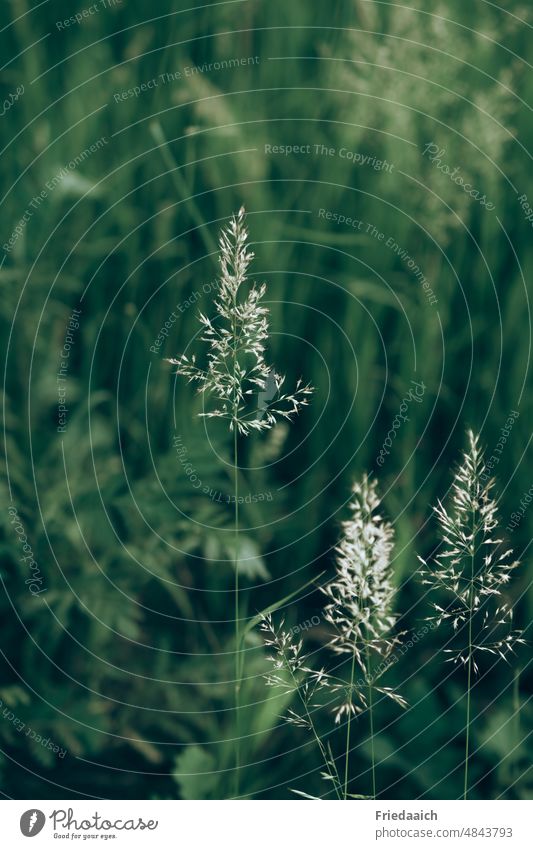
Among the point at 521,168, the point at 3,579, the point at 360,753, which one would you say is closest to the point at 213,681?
the point at 360,753

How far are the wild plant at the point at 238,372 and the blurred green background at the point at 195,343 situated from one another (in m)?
0.06

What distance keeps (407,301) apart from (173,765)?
1.08 meters

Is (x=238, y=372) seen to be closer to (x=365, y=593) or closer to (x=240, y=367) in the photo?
(x=240, y=367)

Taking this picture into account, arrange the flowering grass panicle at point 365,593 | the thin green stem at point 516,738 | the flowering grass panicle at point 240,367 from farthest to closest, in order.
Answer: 1. the thin green stem at point 516,738
2. the flowering grass panicle at point 240,367
3. the flowering grass panicle at point 365,593

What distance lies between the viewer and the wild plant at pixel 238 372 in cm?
159

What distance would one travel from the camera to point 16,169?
207 cm

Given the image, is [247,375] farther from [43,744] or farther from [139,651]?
[43,744]

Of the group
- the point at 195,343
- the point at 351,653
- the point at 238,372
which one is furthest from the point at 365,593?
the point at 195,343
